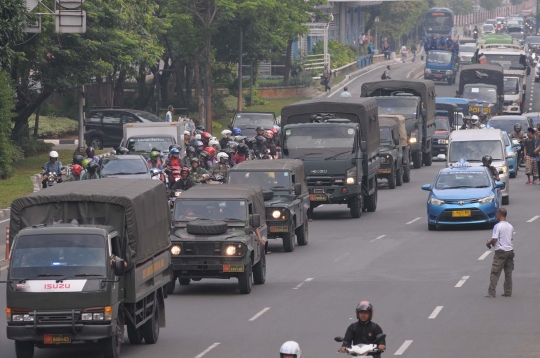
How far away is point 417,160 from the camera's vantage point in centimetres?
4728

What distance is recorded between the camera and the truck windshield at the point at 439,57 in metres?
89.4

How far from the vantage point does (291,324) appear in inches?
702

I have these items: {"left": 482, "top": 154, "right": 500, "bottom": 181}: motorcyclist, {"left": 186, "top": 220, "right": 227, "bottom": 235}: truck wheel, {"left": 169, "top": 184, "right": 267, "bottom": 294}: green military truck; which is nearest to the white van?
{"left": 482, "top": 154, "right": 500, "bottom": 181}: motorcyclist

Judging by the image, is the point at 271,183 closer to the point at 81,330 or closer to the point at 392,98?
the point at 81,330

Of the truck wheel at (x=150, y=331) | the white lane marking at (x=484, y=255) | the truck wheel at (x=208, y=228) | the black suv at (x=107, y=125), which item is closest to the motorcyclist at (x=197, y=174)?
the white lane marking at (x=484, y=255)

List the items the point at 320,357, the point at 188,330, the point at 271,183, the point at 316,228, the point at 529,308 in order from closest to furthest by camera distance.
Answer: the point at 320,357
the point at 188,330
the point at 529,308
the point at 271,183
the point at 316,228

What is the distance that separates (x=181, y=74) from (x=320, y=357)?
54657mm

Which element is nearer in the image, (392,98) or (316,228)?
(316,228)

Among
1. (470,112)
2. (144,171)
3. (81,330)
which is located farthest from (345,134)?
(470,112)

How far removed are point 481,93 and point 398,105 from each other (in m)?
25.7

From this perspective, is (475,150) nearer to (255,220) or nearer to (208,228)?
(255,220)

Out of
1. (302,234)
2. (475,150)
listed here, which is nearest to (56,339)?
(302,234)

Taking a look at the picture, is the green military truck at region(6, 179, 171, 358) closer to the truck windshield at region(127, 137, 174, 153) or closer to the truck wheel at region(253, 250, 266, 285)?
the truck wheel at region(253, 250, 266, 285)

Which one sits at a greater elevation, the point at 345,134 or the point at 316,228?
the point at 345,134
